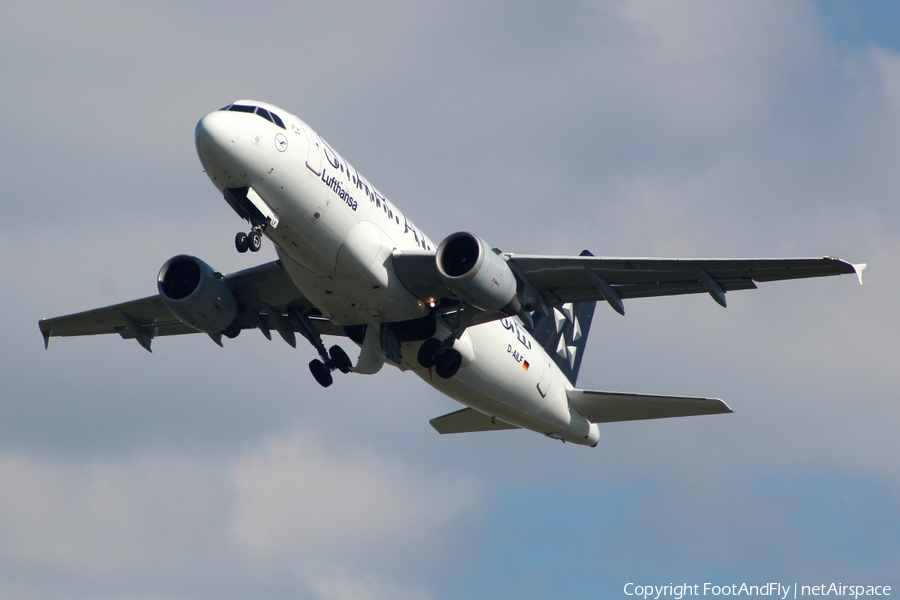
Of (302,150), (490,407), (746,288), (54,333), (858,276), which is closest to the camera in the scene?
(858,276)

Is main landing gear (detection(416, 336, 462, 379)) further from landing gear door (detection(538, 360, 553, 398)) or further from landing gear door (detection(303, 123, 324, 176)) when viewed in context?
landing gear door (detection(303, 123, 324, 176))

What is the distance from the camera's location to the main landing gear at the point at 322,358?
31.0 metres

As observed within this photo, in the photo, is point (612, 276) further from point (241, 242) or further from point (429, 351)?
point (241, 242)

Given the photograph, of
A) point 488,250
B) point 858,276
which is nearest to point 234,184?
point 488,250


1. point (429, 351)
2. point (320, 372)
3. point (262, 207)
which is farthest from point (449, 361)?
point (262, 207)

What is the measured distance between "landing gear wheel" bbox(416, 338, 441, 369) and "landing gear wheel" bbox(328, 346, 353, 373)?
2.61 meters

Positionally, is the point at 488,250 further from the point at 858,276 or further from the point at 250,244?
the point at 858,276

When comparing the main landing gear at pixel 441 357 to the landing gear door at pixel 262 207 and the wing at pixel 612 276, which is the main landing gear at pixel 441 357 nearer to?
the wing at pixel 612 276

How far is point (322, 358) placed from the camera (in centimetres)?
3125

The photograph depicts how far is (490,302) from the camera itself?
26.6 m

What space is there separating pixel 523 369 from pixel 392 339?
15.7 ft

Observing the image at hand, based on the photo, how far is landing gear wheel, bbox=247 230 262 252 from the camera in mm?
25075

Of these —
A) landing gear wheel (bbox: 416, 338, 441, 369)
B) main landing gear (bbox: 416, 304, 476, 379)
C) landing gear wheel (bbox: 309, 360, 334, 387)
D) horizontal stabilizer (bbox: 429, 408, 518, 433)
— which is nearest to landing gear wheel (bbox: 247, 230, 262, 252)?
main landing gear (bbox: 416, 304, 476, 379)

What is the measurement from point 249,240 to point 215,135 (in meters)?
2.54
